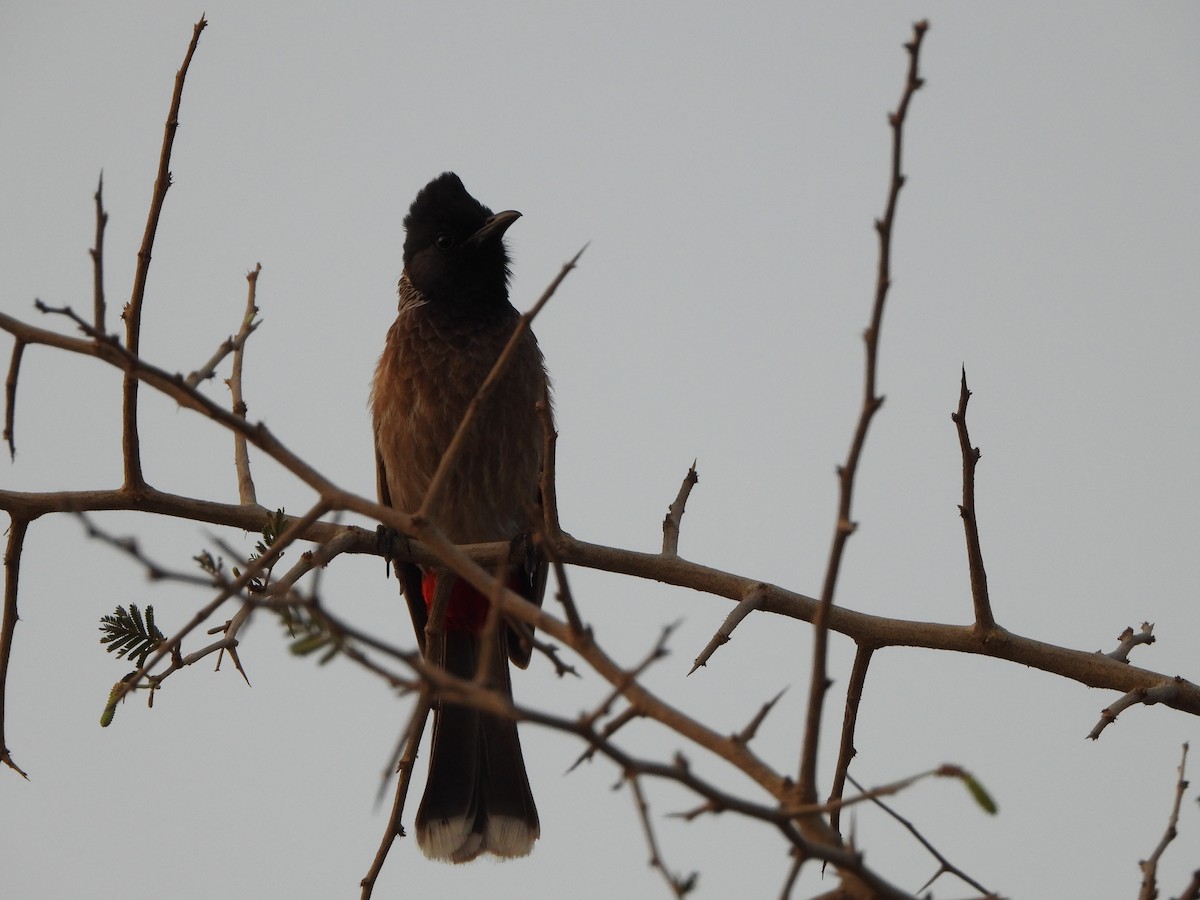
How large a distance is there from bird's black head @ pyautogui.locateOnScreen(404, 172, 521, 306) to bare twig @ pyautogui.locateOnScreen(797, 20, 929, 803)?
3430mm

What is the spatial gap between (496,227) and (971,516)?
300 cm

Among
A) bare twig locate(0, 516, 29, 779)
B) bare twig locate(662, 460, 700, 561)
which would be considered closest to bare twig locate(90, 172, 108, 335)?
bare twig locate(0, 516, 29, 779)

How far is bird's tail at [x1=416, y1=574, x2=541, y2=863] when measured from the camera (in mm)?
3812

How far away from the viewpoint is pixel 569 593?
4.48 ft

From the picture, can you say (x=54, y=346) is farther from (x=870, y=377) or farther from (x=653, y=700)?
(x=870, y=377)

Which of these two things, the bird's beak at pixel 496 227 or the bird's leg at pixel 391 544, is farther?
the bird's beak at pixel 496 227

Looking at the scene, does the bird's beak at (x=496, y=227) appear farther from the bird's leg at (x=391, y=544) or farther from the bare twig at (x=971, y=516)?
the bare twig at (x=971, y=516)

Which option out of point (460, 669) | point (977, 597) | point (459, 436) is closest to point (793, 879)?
point (459, 436)

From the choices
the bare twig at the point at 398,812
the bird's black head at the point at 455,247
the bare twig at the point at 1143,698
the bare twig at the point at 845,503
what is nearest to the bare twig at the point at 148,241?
the bare twig at the point at 398,812

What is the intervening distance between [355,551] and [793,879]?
1.94 meters

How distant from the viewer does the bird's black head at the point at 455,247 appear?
4852mm

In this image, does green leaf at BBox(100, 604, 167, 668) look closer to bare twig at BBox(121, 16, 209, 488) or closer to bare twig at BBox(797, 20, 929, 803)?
bare twig at BBox(121, 16, 209, 488)

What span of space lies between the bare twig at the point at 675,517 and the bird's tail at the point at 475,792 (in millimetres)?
1030

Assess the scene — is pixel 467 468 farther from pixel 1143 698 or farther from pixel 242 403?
pixel 1143 698
